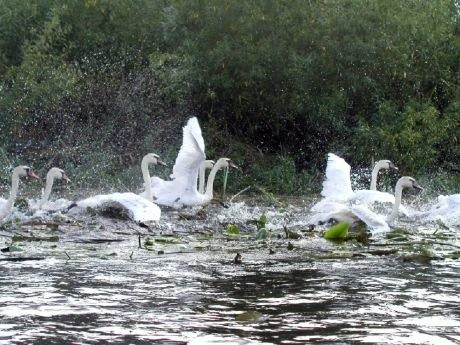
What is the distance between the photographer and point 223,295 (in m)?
8.16

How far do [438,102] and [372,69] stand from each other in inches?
74.9

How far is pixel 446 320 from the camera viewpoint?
7289mm

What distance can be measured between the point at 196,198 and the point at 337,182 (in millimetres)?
2280

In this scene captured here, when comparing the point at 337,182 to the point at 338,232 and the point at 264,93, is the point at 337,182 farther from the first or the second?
the point at 264,93

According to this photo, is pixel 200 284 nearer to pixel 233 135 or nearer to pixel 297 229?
pixel 297 229

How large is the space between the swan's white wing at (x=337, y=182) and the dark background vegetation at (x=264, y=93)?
4.18 m

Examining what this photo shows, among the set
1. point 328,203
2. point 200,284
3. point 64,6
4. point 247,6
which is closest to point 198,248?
point 200,284

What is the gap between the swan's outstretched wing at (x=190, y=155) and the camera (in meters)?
15.7

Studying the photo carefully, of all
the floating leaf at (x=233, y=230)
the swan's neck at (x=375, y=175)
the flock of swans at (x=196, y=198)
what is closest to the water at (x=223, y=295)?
the floating leaf at (x=233, y=230)

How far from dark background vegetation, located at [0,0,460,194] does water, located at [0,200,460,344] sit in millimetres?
10369

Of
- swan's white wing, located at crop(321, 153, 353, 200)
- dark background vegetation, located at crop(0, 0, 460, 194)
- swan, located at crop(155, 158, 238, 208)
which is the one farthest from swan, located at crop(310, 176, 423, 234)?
dark background vegetation, located at crop(0, 0, 460, 194)

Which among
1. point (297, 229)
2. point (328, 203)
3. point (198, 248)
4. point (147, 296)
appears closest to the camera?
point (147, 296)

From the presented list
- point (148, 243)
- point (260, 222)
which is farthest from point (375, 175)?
point (148, 243)

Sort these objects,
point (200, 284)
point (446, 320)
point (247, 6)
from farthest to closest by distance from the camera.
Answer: point (247, 6) < point (200, 284) < point (446, 320)
